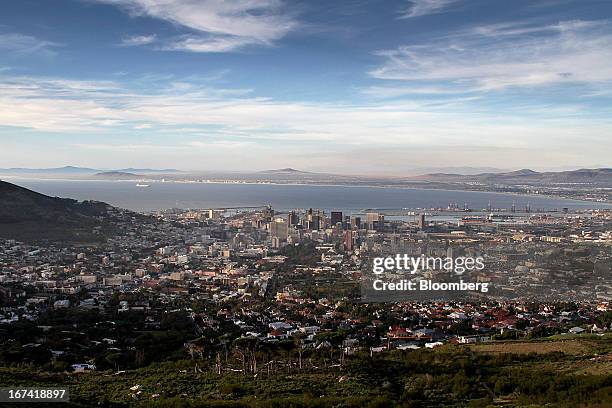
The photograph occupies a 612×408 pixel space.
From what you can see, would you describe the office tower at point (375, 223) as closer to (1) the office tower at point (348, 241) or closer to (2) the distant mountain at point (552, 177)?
(1) the office tower at point (348, 241)

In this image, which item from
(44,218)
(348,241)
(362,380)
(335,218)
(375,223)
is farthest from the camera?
(335,218)

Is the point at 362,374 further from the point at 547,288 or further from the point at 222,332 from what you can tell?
the point at 547,288

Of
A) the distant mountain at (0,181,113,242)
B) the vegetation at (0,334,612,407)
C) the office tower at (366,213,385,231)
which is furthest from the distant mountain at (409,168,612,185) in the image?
the vegetation at (0,334,612,407)

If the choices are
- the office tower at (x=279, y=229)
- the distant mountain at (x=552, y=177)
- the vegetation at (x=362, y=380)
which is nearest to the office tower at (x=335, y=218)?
the office tower at (x=279, y=229)

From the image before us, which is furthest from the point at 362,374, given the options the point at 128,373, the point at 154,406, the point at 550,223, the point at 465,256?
the point at 550,223

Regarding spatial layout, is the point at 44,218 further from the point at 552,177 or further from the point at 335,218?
the point at 552,177

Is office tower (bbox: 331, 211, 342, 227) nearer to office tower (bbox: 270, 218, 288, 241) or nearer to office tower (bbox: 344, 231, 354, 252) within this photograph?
office tower (bbox: 270, 218, 288, 241)

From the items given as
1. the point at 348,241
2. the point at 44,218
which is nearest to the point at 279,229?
the point at 348,241

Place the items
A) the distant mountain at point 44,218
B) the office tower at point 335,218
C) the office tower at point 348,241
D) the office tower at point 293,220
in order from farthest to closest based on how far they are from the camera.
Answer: the office tower at point 293,220, the office tower at point 335,218, the distant mountain at point 44,218, the office tower at point 348,241
